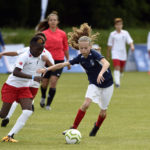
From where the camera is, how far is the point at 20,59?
9.33 m

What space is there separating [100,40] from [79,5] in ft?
40.3

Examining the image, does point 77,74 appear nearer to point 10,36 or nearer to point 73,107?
point 10,36

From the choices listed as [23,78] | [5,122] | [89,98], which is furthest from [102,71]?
[5,122]

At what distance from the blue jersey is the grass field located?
936 millimetres

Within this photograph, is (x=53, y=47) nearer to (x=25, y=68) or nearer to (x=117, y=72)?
(x=25, y=68)

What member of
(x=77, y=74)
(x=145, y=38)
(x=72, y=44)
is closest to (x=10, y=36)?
(x=77, y=74)

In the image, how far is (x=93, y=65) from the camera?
9766mm

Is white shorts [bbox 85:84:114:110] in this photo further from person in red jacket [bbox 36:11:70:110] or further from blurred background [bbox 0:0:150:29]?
blurred background [bbox 0:0:150:29]

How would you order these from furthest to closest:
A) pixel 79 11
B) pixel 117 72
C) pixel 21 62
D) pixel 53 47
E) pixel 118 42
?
1. pixel 79 11
2. pixel 118 42
3. pixel 117 72
4. pixel 53 47
5. pixel 21 62

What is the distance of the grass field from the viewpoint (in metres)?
8.98

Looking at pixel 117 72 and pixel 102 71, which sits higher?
pixel 102 71

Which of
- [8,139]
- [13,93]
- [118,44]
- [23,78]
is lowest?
[118,44]

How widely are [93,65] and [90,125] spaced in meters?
1.95

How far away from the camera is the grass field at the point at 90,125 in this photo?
8984 mm
